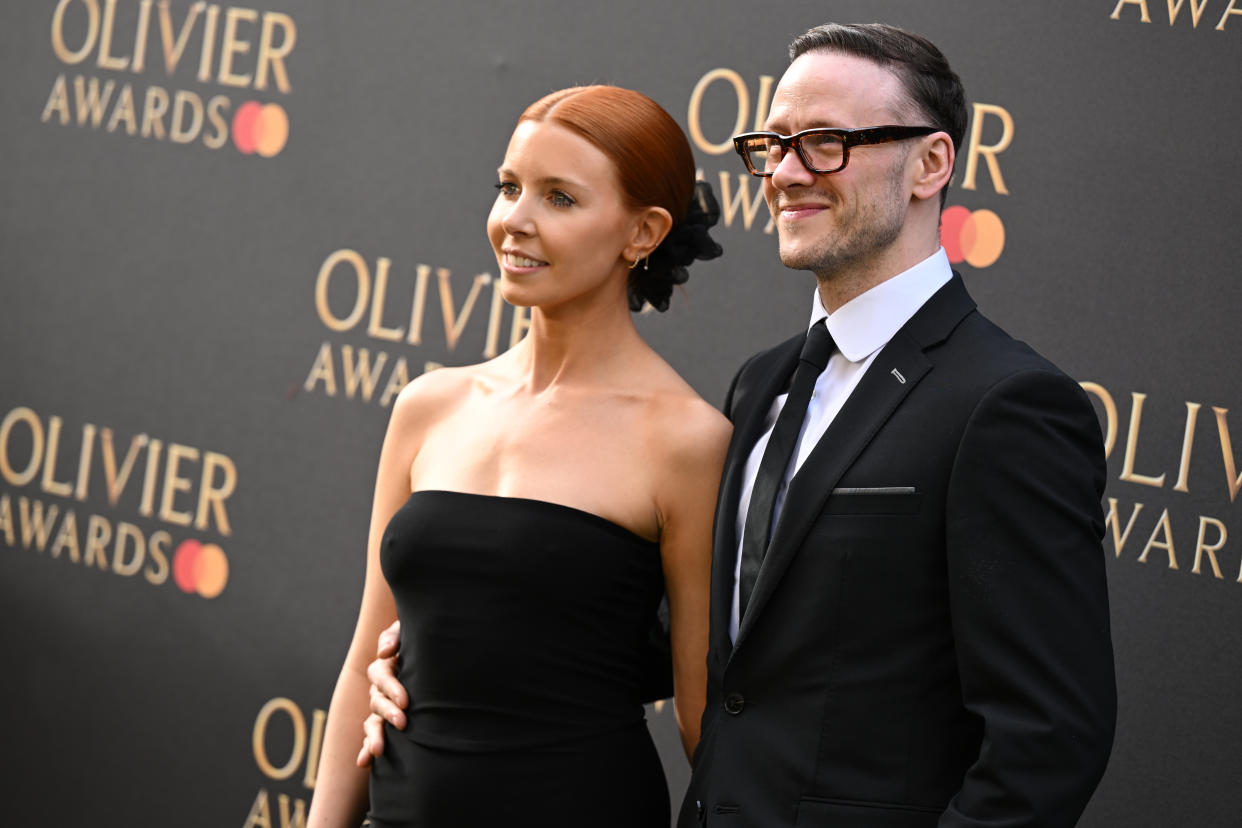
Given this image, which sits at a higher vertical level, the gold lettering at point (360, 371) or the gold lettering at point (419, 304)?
the gold lettering at point (419, 304)

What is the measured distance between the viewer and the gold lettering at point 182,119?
3213mm

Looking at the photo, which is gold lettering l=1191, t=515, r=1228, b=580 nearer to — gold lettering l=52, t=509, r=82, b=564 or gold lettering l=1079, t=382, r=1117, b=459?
gold lettering l=1079, t=382, r=1117, b=459

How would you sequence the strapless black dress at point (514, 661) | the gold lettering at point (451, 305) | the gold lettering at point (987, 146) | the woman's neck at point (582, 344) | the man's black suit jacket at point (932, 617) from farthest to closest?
the gold lettering at point (451, 305)
the gold lettering at point (987, 146)
the woman's neck at point (582, 344)
the strapless black dress at point (514, 661)
the man's black suit jacket at point (932, 617)

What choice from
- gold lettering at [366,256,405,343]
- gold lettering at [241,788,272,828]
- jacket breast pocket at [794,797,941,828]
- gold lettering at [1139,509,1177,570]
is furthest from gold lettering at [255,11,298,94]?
jacket breast pocket at [794,797,941,828]

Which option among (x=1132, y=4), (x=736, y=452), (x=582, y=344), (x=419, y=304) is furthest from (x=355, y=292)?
(x=1132, y=4)

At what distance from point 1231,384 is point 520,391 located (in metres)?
1.23

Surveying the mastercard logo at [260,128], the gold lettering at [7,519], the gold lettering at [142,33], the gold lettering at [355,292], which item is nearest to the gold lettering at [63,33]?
the gold lettering at [142,33]

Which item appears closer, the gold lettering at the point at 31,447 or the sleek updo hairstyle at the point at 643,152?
the sleek updo hairstyle at the point at 643,152

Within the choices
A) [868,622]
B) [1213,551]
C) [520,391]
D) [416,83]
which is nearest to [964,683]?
[868,622]

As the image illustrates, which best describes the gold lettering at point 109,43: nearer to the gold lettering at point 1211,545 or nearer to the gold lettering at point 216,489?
the gold lettering at point 216,489

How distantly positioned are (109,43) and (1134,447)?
2499 mm

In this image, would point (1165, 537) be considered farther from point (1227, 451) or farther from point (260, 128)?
point (260, 128)

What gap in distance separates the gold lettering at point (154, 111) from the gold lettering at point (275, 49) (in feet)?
0.87

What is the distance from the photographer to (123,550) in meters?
3.29
